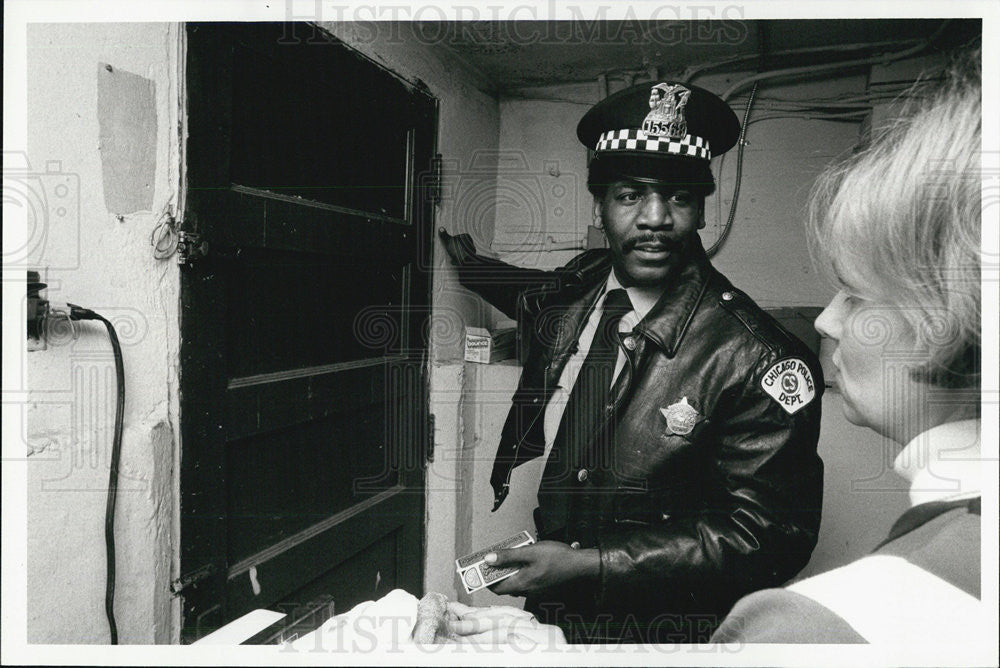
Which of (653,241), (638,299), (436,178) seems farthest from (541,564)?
(436,178)

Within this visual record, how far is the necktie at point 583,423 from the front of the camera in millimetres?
1139

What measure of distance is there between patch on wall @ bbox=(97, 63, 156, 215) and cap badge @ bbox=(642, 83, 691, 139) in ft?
2.73

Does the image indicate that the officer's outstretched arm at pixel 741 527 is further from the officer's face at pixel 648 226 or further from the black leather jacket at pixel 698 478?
the officer's face at pixel 648 226

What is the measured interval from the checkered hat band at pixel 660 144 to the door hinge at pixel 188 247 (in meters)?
0.74

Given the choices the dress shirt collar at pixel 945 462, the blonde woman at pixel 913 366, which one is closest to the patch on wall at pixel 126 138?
the blonde woman at pixel 913 366

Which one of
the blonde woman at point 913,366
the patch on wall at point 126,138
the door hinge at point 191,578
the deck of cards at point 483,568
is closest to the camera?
the blonde woman at point 913,366

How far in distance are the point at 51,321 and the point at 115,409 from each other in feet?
0.50

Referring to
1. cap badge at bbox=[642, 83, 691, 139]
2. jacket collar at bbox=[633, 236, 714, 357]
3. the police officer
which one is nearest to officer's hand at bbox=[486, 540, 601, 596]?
the police officer

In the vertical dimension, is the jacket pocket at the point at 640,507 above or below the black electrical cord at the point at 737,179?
below

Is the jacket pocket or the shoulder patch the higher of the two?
the shoulder patch

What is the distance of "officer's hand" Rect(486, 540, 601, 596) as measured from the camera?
1.11m

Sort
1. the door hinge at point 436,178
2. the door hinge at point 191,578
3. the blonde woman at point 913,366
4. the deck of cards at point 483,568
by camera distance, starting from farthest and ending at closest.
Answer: the door hinge at point 436,178 → the deck of cards at point 483,568 → the door hinge at point 191,578 → the blonde woman at point 913,366

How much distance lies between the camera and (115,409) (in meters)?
0.89

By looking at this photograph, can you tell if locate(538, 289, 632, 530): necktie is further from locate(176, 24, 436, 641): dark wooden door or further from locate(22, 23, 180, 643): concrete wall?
locate(22, 23, 180, 643): concrete wall
